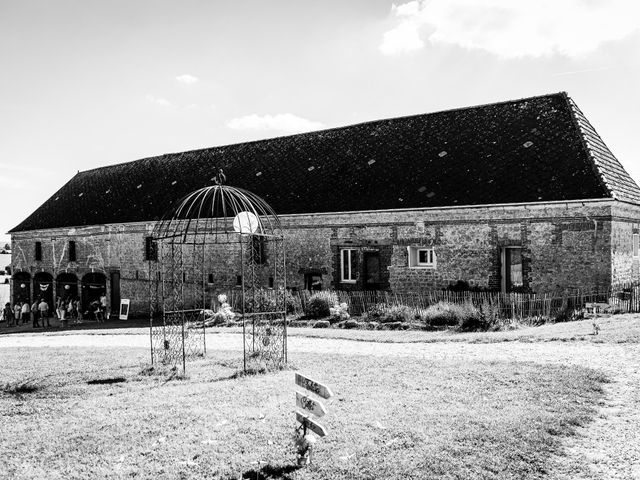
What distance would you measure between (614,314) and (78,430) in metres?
14.6

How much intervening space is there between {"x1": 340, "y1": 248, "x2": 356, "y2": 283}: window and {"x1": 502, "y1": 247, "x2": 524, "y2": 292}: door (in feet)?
19.2

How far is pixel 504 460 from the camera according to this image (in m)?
6.20

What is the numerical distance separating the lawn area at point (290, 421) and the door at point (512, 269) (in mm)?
8764

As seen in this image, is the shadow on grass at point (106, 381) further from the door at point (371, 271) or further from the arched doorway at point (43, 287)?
the arched doorway at point (43, 287)

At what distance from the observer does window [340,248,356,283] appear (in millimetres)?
23031

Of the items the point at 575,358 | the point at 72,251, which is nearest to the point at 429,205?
the point at 575,358

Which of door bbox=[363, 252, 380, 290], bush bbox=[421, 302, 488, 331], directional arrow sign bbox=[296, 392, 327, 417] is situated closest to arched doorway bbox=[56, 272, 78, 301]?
door bbox=[363, 252, 380, 290]

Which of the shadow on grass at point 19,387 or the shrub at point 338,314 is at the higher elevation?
the shrub at point 338,314

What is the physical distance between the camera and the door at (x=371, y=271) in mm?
22469

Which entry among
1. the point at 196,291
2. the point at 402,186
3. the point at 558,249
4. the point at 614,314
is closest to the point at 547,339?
the point at 614,314

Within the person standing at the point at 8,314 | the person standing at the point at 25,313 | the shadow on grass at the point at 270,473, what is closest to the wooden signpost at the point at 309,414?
the shadow on grass at the point at 270,473

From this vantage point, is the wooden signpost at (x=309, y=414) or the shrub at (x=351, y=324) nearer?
the wooden signpost at (x=309, y=414)

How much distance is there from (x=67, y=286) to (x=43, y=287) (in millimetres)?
2262

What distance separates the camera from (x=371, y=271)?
22.7 m
